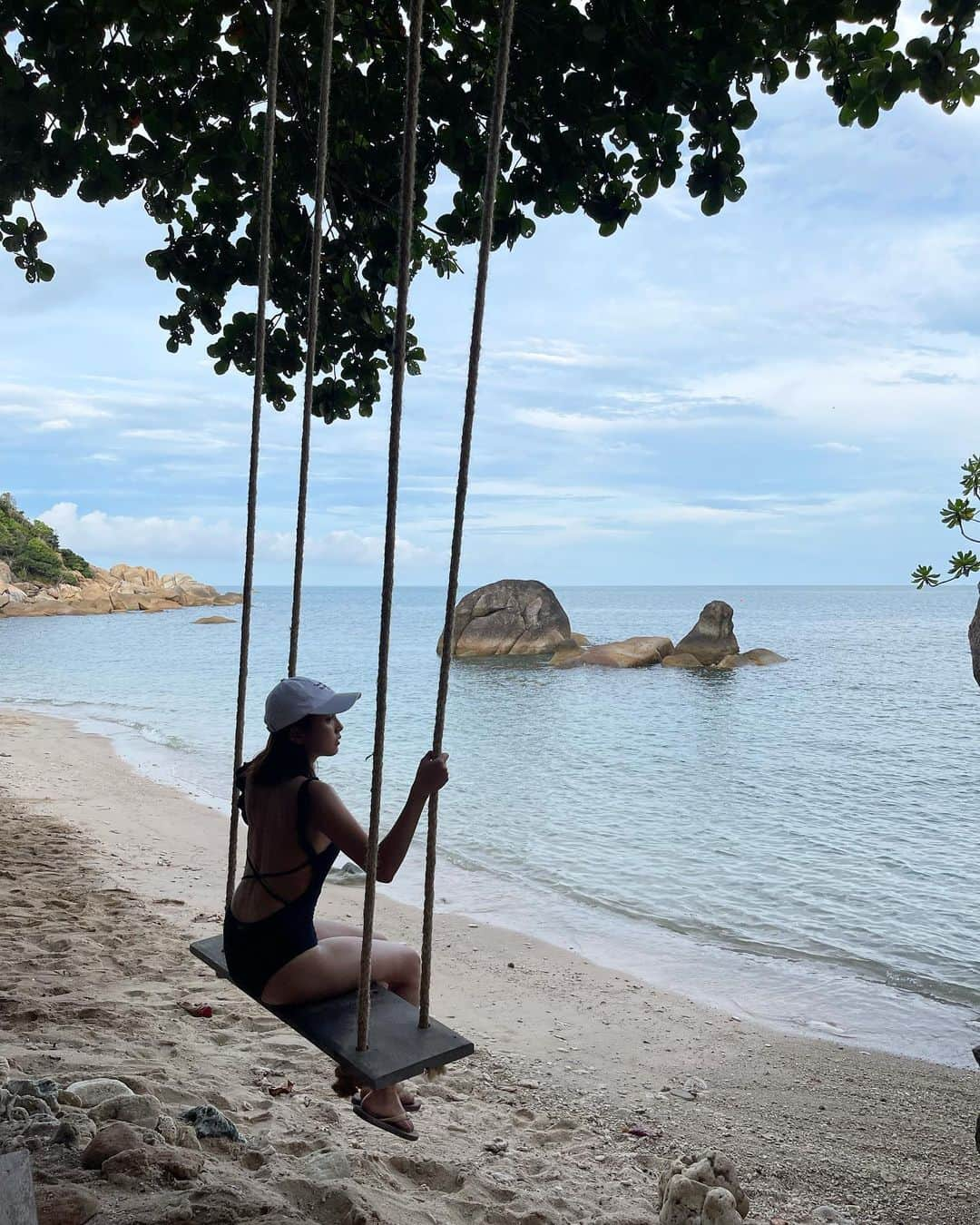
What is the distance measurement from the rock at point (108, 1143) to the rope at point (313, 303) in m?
1.33

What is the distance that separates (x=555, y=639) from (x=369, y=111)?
2595 cm

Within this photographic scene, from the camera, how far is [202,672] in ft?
89.7

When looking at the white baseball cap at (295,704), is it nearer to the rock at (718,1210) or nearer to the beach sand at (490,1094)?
the beach sand at (490,1094)

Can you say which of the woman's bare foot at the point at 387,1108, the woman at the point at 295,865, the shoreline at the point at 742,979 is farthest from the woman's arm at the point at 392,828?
the shoreline at the point at 742,979

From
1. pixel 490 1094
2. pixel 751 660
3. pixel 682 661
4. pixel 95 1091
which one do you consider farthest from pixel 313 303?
pixel 751 660

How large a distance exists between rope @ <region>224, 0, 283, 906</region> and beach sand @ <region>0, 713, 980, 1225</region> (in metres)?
0.88

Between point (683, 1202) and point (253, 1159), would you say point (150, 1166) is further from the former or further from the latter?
point (683, 1202)

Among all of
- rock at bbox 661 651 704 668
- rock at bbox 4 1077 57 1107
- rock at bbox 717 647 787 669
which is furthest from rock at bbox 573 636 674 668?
rock at bbox 4 1077 57 1107

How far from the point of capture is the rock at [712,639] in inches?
1083

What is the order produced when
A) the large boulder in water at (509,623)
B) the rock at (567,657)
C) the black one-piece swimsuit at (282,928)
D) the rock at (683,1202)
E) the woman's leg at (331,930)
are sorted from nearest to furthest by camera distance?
the black one-piece swimsuit at (282,928) → the woman's leg at (331,930) → the rock at (683,1202) → the rock at (567,657) → the large boulder in water at (509,623)

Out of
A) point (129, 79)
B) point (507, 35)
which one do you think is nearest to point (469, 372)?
point (507, 35)

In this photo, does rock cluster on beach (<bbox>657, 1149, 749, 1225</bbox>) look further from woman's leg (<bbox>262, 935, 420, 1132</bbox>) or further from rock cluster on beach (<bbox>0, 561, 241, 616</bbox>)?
rock cluster on beach (<bbox>0, 561, 241, 616</bbox>)

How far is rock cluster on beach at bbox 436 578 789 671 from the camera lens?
90.6ft

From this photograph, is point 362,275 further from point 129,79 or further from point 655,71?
point 655,71
